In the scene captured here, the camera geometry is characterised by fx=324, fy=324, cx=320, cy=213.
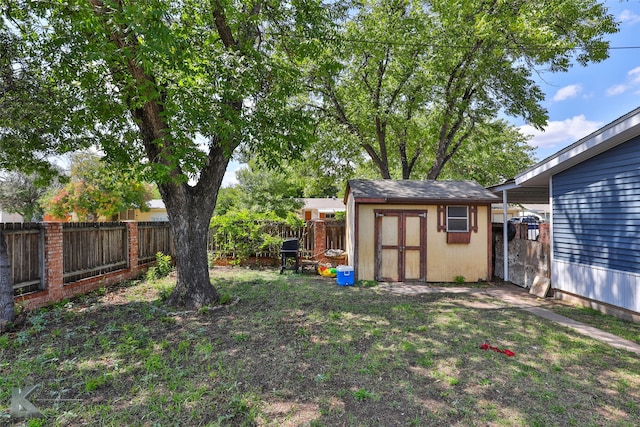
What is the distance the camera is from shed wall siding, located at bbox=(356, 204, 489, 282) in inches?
336

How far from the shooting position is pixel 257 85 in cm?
550

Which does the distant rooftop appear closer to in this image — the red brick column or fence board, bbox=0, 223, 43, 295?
the red brick column

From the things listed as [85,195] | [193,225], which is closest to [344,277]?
[193,225]

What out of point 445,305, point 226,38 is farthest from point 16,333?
point 445,305

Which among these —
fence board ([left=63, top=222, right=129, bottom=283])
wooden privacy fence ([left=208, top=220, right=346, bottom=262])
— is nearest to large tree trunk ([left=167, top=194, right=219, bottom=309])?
fence board ([left=63, top=222, right=129, bottom=283])

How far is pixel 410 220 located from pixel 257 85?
17.0ft

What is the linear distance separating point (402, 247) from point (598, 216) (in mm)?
4029

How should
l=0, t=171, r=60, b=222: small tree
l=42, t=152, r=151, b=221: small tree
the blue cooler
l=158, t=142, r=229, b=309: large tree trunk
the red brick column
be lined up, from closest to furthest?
1. l=158, t=142, r=229, b=309: large tree trunk
2. the red brick column
3. the blue cooler
4. l=42, t=152, r=151, b=221: small tree
5. l=0, t=171, r=60, b=222: small tree

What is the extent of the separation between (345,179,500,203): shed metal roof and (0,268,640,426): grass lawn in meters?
3.27

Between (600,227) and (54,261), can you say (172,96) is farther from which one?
(600,227)

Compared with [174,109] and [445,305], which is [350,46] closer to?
[174,109]

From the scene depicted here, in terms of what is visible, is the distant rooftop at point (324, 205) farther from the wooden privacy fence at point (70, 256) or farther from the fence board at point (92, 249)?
the fence board at point (92, 249)

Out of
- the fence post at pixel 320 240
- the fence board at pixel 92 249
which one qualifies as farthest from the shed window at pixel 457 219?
the fence board at pixel 92 249

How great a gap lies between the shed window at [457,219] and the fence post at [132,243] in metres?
8.31
